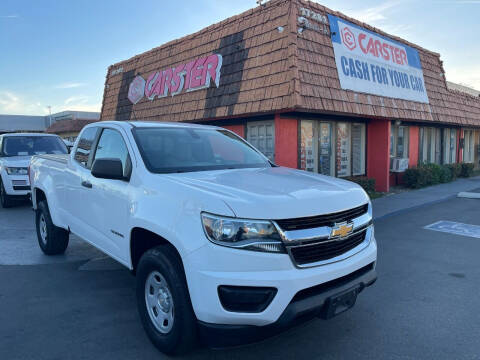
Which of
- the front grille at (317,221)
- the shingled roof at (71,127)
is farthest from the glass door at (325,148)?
the shingled roof at (71,127)

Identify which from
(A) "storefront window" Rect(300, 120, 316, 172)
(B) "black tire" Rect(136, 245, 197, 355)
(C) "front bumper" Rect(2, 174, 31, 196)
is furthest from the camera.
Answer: (A) "storefront window" Rect(300, 120, 316, 172)

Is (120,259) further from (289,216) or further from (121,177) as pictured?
(289,216)

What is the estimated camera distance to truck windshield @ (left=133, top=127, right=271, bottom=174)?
356 centimetres

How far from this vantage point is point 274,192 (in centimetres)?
281

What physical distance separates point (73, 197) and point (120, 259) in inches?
54.6

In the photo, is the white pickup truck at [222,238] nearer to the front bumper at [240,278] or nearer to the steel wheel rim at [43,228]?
the front bumper at [240,278]

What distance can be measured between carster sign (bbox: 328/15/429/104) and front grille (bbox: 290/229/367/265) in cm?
820

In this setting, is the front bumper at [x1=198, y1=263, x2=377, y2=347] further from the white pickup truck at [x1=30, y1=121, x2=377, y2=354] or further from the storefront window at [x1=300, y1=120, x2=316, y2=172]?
the storefront window at [x1=300, y1=120, x2=316, y2=172]

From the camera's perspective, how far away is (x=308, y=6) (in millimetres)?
9891

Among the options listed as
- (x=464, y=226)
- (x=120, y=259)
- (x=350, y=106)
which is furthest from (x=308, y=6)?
(x=120, y=259)

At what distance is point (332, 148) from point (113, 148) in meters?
9.03

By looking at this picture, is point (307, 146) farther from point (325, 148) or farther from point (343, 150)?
point (343, 150)

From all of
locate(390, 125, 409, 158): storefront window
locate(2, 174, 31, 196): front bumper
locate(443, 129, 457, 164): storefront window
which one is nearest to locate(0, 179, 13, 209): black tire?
locate(2, 174, 31, 196): front bumper

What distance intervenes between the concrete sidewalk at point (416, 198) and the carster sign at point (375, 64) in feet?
10.5
